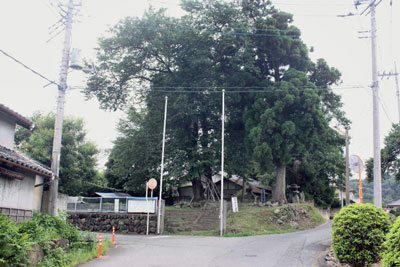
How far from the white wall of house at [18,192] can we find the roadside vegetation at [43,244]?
106 centimetres

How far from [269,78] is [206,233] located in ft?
49.4

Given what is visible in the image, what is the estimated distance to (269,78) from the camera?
33281mm

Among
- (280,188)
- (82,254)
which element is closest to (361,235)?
(82,254)

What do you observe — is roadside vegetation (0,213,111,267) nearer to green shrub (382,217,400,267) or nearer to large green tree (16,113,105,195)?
green shrub (382,217,400,267)

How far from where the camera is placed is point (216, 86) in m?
32.5

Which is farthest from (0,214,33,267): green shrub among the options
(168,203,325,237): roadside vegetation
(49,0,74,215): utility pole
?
(168,203,325,237): roadside vegetation

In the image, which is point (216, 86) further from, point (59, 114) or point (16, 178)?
point (16, 178)

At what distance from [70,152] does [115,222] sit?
11679mm

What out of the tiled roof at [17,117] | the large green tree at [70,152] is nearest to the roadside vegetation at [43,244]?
the tiled roof at [17,117]

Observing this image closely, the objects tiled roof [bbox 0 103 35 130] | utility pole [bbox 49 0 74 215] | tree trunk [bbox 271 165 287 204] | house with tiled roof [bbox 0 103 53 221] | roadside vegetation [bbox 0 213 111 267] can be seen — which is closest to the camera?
roadside vegetation [bbox 0 213 111 267]

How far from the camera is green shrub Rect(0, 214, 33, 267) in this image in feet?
29.9

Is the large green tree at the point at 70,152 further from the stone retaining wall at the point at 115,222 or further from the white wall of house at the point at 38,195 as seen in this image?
the white wall of house at the point at 38,195

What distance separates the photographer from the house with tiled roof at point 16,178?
1341cm

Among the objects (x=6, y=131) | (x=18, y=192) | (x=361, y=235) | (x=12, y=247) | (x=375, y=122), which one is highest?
(x=375, y=122)
